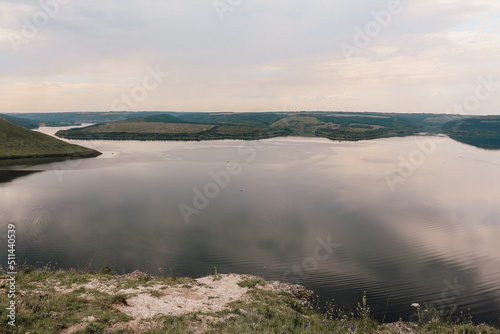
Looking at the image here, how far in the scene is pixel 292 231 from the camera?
94.8ft

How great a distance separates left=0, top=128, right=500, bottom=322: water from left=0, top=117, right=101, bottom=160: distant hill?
102 ft

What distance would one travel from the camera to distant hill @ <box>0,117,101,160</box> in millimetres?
78250

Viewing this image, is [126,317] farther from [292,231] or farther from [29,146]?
[29,146]

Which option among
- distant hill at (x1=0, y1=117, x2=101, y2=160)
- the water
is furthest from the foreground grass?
distant hill at (x1=0, y1=117, x2=101, y2=160)

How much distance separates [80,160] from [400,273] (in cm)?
8897

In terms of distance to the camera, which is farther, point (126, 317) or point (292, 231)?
point (292, 231)

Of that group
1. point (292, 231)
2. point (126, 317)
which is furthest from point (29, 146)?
point (126, 317)

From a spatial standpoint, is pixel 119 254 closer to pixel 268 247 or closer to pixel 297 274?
pixel 268 247

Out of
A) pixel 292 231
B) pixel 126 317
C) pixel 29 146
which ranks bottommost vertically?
pixel 292 231

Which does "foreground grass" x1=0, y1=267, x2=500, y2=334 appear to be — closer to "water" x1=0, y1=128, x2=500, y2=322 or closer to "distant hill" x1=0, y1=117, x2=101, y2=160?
"water" x1=0, y1=128, x2=500, y2=322

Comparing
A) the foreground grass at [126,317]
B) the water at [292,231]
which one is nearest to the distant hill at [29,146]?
the water at [292,231]

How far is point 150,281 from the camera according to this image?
1623 cm

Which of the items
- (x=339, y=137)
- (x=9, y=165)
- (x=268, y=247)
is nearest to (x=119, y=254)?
(x=268, y=247)

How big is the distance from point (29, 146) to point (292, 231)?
94.9m
